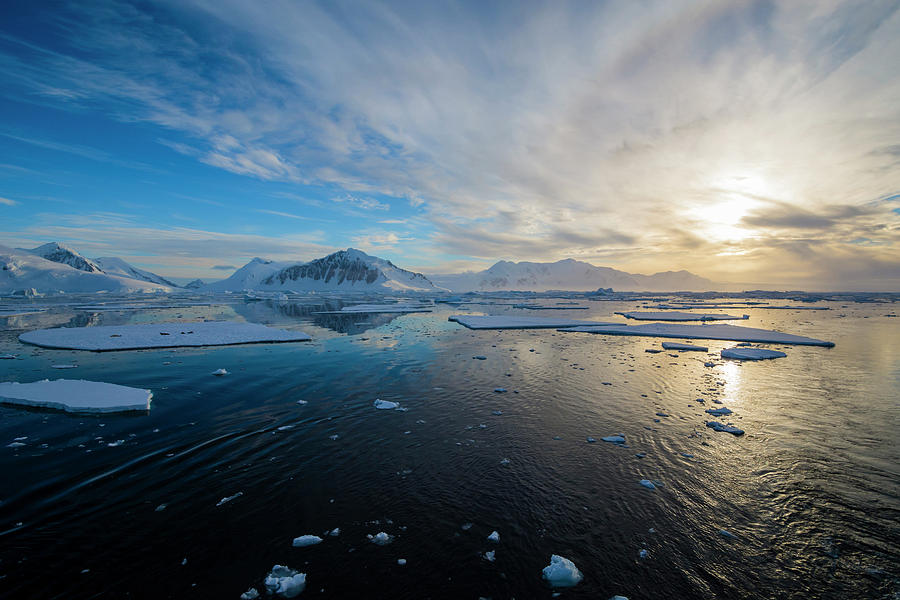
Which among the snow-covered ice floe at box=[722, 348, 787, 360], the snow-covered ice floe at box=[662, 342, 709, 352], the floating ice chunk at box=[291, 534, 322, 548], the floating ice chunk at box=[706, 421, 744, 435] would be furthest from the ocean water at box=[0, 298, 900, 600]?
the snow-covered ice floe at box=[662, 342, 709, 352]

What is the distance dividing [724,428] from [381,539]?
33.5 feet

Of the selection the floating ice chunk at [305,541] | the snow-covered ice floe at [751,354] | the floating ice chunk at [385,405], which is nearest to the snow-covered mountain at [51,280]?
the floating ice chunk at [385,405]

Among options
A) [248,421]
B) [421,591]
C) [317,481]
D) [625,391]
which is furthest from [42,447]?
[625,391]

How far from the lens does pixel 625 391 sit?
561 inches

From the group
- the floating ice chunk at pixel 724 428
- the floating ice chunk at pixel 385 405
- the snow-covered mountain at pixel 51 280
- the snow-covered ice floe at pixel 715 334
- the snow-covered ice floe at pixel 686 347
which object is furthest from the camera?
the snow-covered mountain at pixel 51 280

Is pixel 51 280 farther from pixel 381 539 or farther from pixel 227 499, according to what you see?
pixel 381 539

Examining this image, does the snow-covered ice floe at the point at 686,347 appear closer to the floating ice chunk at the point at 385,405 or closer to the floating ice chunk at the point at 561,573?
the floating ice chunk at the point at 385,405

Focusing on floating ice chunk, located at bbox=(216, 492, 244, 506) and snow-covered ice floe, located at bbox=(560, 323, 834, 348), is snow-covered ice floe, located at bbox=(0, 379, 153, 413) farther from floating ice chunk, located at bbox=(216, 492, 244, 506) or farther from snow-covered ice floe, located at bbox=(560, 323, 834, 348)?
snow-covered ice floe, located at bbox=(560, 323, 834, 348)

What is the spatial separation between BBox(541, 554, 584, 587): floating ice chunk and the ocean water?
0.40ft

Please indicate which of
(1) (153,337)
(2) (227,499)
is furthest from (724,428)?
(1) (153,337)

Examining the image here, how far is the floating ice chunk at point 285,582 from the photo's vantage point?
4953 mm

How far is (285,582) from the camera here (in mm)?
A: 5043

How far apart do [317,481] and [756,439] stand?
1133 cm

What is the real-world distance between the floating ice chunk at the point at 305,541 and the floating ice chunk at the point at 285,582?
0.54 meters
